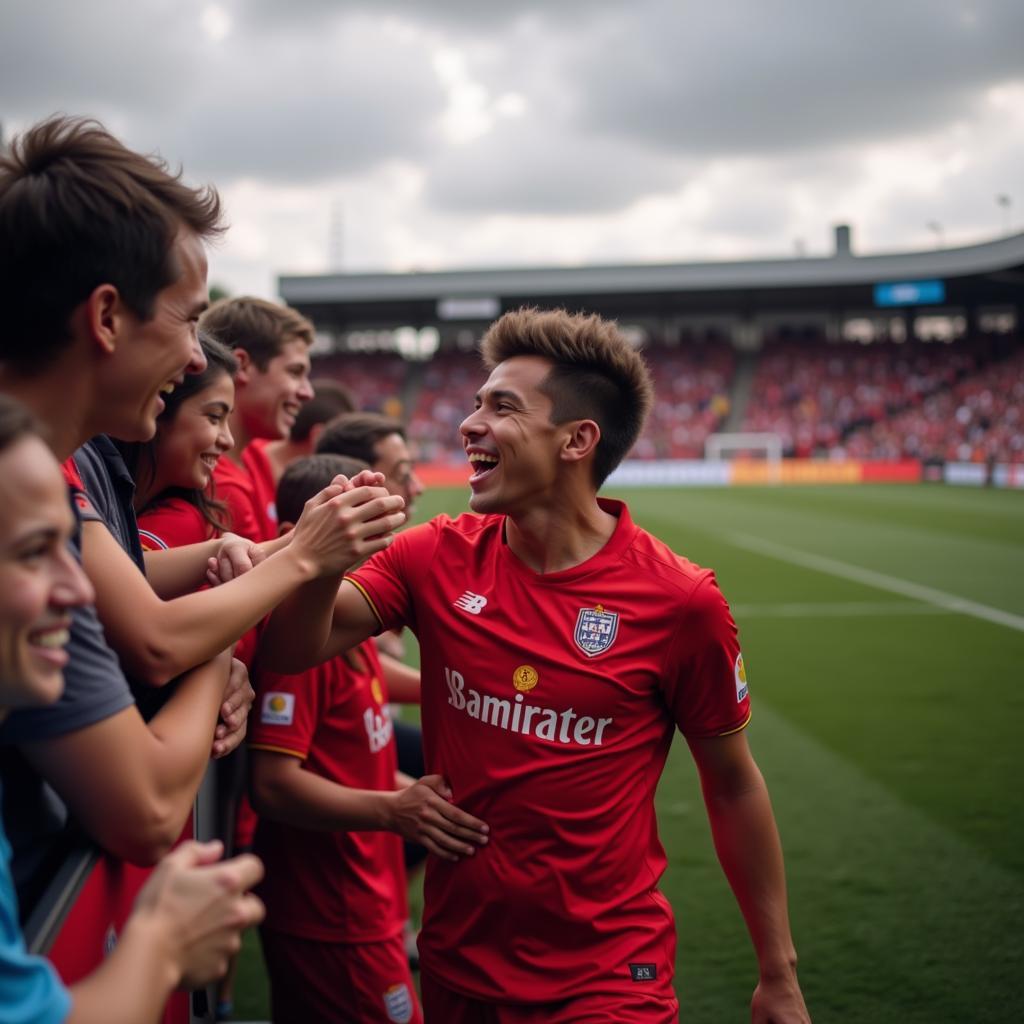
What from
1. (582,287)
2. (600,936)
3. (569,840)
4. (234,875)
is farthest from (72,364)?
(582,287)

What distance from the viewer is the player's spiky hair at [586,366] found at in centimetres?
272

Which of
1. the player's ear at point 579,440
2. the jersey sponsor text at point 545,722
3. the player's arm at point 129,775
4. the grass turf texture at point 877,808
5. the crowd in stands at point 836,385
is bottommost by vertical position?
the grass turf texture at point 877,808

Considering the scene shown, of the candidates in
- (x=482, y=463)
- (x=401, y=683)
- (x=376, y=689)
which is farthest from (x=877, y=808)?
(x=482, y=463)

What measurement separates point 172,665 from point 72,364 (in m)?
0.56

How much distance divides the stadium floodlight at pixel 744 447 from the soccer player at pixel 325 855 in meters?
41.2

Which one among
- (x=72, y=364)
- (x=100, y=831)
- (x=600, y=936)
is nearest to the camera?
(x=100, y=831)

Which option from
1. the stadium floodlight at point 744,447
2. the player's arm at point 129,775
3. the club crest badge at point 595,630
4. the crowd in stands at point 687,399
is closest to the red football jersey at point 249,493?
the club crest badge at point 595,630

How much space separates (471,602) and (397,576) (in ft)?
0.82

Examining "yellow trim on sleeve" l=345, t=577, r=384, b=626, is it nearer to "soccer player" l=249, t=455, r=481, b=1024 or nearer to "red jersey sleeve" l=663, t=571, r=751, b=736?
"soccer player" l=249, t=455, r=481, b=1024

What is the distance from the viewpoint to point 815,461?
39938 mm

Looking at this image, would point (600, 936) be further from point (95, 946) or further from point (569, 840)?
point (95, 946)

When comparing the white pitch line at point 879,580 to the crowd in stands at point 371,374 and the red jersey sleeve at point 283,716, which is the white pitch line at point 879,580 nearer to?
the red jersey sleeve at point 283,716

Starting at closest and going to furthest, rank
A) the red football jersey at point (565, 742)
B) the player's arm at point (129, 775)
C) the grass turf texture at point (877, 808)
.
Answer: the player's arm at point (129, 775) → the red football jersey at point (565, 742) → the grass turf texture at point (877, 808)

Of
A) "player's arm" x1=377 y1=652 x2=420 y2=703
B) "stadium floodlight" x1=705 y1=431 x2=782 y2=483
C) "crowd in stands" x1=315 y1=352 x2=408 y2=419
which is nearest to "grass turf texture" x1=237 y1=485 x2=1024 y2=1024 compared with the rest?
"player's arm" x1=377 y1=652 x2=420 y2=703
